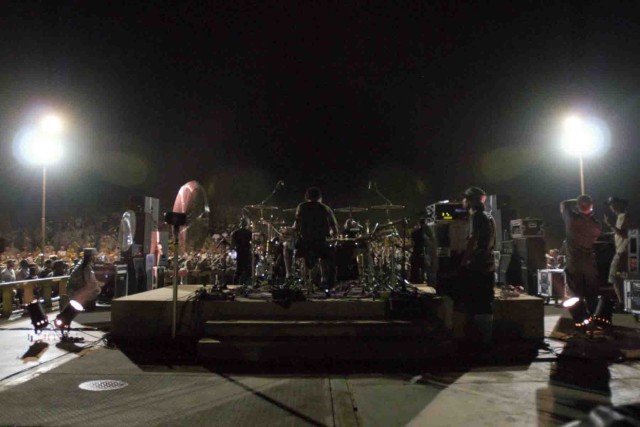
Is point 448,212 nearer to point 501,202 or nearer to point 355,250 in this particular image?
point 355,250

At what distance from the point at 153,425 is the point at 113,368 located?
2535 millimetres

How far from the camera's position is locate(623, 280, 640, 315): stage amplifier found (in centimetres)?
1038

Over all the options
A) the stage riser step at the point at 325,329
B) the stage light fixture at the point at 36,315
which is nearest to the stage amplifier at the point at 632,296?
the stage riser step at the point at 325,329

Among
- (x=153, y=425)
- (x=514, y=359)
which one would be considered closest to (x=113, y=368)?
(x=153, y=425)

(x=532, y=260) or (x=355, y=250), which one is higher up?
(x=355, y=250)

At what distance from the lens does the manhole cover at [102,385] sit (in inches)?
239

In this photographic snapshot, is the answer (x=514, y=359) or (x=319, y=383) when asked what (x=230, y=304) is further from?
(x=514, y=359)

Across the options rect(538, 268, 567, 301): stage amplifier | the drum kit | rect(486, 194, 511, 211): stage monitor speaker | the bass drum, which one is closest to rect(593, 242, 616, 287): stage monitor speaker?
rect(538, 268, 567, 301): stage amplifier

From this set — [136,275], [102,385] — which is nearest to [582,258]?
[102,385]

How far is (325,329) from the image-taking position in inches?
314

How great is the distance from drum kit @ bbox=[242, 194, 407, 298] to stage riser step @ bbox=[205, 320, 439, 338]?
45.6 inches

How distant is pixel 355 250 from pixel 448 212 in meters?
2.10

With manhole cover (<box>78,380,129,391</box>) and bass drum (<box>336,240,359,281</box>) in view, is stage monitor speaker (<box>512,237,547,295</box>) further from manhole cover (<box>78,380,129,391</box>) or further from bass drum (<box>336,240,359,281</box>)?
manhole cover (<box>78,380,129,391</box>)

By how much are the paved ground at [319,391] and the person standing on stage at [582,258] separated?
0.96 metres
